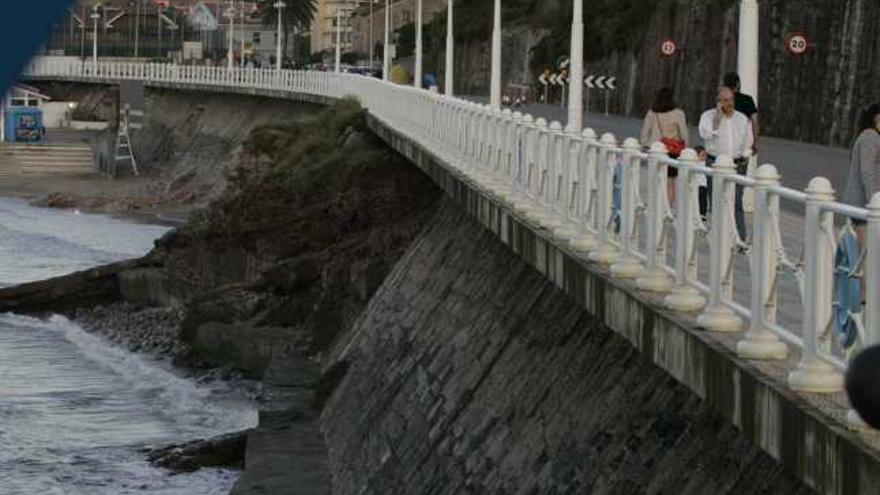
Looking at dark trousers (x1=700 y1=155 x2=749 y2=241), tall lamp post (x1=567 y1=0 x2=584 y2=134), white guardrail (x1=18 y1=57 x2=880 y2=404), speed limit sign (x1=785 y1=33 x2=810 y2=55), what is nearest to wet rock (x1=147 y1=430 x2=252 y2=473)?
white guardrail (x1=18 y1=57 x2=880 y2=404)

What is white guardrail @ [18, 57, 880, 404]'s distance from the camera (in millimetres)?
7383

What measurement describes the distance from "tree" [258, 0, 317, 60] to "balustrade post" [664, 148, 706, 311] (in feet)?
455

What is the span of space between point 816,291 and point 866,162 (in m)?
4.10

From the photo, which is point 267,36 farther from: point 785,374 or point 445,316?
point 785,374

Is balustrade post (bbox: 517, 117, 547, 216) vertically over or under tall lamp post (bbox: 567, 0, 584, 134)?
under

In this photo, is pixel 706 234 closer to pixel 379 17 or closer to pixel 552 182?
pixel 552 182

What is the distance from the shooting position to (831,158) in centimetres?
3122

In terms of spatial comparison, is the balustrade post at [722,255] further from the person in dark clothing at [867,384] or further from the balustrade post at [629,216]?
the person in dark clothing at [867,384]

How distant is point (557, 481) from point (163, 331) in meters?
24.4

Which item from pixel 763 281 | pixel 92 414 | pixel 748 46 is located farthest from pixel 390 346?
pixel 763 281

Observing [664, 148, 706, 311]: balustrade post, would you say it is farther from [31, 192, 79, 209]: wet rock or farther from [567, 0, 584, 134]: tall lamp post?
[31, 192, 79, 209]: wet rock

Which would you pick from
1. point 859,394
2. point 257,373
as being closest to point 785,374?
point 859,394

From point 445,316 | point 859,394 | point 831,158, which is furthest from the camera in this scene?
point 831,158

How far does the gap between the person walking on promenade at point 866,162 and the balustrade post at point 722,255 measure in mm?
2041
